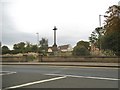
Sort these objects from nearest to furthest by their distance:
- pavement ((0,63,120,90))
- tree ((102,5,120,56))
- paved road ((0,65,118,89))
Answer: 1. pavement ((0,63,120,90))
2. paved road ((0,65,118,89))
3. tree ((102,5,120,56))

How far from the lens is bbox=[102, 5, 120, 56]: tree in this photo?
42.0 m

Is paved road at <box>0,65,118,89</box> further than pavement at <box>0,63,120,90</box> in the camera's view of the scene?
Yes

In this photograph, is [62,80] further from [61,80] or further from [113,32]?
[113,32]

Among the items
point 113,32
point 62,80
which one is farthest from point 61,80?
point 113,32

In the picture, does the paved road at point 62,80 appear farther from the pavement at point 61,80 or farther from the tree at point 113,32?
the tree at point 113,32

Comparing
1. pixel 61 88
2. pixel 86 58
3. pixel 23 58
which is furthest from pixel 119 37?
pixel 61 88

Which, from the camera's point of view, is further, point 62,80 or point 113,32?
point 113,32

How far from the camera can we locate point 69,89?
12.3 m

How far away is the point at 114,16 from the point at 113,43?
523 centimetres

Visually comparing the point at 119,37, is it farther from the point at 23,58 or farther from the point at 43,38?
the point at 43,38

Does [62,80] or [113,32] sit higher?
[113,32]

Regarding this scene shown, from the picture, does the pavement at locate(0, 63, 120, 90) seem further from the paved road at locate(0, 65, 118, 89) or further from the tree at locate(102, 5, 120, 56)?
the tree at locate(102, 5, 120, 56)

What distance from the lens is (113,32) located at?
143ft

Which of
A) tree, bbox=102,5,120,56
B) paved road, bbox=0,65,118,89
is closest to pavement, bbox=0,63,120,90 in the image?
paved road, bbox=0,65,118,89
